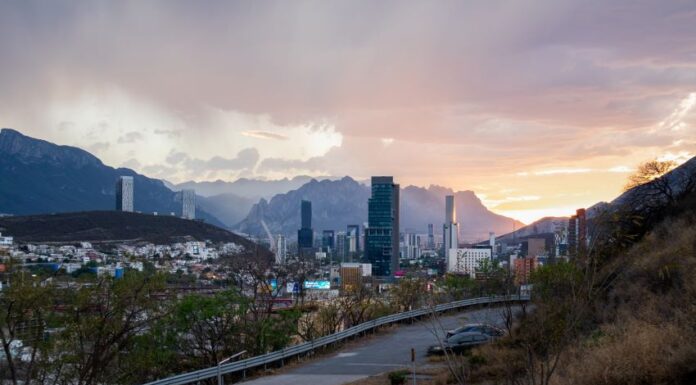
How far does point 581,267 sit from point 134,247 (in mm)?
77454

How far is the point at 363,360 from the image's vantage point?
20.6 m

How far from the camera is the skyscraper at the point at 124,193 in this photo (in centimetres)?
18565

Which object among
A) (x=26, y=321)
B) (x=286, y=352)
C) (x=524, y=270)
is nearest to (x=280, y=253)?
(x=524, y=270)

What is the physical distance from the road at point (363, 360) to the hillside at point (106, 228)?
61831 millimetres

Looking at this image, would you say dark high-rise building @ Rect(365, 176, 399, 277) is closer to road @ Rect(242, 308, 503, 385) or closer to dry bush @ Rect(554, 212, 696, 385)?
road @ Rect(242, 308, 503, 385)

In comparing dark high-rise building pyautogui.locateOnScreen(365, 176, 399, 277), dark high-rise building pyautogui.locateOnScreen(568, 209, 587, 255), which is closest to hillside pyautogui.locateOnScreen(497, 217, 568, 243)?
dark high-rise building pyautogui.locateOnScreen(568, 209, 587, 255)

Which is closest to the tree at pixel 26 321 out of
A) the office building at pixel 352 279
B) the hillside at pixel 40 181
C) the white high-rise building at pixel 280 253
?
the office building at pixel 352 279

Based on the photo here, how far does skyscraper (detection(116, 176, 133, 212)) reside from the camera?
186 metres

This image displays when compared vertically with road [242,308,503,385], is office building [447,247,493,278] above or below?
above

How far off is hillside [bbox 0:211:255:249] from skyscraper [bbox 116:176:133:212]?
82541 millimetres

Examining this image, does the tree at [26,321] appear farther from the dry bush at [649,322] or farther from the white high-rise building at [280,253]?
the white high-rise building at [280,253]

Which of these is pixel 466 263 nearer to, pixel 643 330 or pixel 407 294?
pixel 407 294

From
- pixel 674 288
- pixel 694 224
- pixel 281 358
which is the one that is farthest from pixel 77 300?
pixel 694 224

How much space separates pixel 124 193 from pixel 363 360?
182352mm
